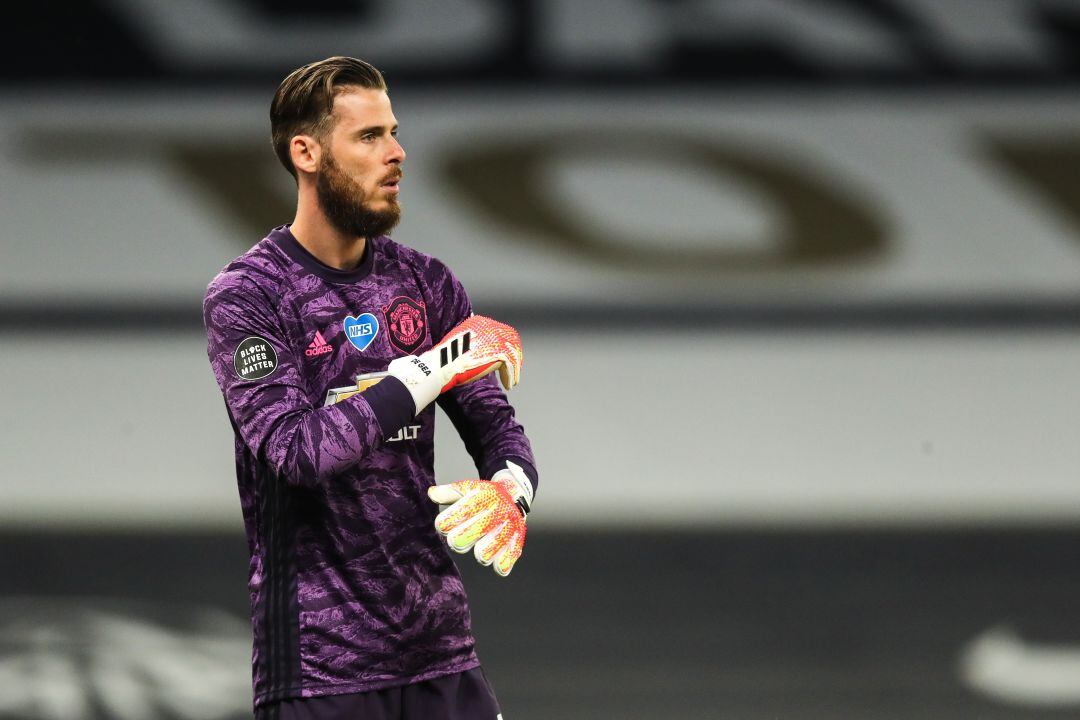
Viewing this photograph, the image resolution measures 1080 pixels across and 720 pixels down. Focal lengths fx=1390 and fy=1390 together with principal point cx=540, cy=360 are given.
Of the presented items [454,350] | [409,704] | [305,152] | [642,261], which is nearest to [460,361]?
[454,350]

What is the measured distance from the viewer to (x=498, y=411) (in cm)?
194

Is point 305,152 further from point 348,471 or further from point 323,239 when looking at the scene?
point 348,471

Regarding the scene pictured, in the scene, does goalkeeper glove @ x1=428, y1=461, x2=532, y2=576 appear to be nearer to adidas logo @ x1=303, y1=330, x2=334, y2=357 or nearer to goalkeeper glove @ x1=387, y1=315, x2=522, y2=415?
goalkeeper glove @ x1=387, y1=315, x2=522, y2=415

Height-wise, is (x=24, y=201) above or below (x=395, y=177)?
above

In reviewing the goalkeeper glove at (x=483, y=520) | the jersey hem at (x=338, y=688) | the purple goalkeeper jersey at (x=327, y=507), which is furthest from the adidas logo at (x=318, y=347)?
the jersey hem at (x=338, y=688)

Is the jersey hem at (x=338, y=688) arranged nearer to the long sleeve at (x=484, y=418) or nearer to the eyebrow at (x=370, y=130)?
the long sleeve at (x=484, y=418)

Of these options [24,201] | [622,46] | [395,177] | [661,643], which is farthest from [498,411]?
[24,201]

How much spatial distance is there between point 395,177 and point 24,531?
118 inches

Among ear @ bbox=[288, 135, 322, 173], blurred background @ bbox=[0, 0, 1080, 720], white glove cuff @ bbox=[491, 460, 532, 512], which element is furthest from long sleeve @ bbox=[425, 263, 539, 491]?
blurred background @ bbox=[0, 0, 1080, 720]

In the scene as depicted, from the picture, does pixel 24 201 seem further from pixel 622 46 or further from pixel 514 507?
pixel 514 507

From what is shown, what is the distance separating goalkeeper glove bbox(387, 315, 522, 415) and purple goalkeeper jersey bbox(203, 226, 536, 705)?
9cm

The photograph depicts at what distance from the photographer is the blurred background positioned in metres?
4.43

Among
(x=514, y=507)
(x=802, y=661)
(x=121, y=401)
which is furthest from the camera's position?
(x=121, y=401)

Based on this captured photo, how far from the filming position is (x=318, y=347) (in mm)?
1803
